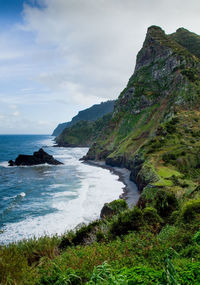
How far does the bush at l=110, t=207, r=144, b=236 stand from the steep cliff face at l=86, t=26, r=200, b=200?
651 inches

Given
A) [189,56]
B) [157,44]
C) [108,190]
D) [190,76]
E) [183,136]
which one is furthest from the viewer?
[157,44]

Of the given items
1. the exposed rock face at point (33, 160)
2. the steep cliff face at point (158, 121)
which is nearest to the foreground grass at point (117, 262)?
the steep cliff face at point (158, 121)

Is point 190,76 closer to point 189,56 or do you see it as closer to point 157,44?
point 189,56

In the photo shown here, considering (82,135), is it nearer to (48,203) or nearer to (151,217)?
(48,203)

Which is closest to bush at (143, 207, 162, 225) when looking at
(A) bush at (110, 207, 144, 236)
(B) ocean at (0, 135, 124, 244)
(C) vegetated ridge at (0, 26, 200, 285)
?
(C) vegetated ridge at (0, 26, 200, 285)

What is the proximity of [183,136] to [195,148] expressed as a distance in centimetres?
621

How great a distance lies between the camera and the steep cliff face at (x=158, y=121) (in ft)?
127

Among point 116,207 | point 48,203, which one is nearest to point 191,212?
point 116,207

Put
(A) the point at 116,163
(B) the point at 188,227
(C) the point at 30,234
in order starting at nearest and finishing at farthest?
(B) the point at 188,227
(C) the point at 30,234
(A) the point at 116,163

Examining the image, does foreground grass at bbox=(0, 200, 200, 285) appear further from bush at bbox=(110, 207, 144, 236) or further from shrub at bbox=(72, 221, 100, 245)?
shrub at bbox=(72, 221, 100, 245)

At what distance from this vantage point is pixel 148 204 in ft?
57.3

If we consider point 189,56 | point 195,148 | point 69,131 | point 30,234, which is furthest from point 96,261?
point 69,131

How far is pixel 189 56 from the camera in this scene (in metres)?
83.2

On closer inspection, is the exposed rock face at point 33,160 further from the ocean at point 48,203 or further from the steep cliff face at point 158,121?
the ocean at point 48,203
